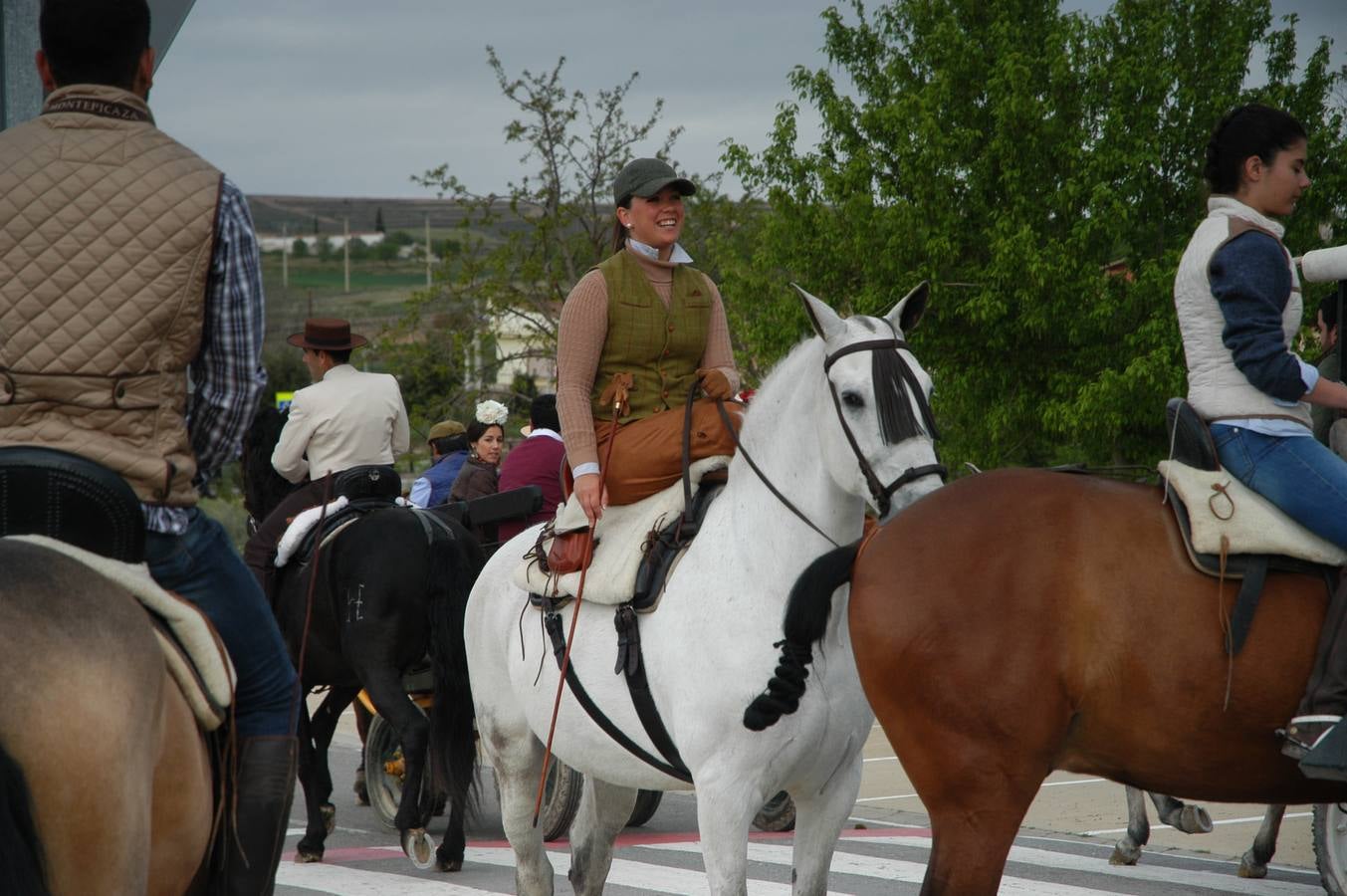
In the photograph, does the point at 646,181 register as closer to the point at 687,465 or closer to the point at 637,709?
the point at 687,465

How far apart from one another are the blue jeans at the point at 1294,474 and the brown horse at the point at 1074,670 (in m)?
0.18

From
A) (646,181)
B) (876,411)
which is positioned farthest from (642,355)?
(876,411)

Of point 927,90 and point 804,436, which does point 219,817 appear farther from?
point 927,90

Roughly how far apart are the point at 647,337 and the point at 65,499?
290 centimetres

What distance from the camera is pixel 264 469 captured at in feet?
33.6

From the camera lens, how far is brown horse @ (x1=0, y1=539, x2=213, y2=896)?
2.67 m

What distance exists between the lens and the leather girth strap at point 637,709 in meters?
5.34

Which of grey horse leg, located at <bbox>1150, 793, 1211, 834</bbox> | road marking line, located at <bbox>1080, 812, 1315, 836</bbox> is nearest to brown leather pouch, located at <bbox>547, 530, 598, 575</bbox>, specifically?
grey horse leg, located at <bbox>1150, 793, 1211, 834</bbox>

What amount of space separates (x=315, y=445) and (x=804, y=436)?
182 inches

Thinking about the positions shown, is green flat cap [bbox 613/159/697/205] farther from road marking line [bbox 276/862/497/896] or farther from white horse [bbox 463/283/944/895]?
road marking line [bbox 276/862/497/896]

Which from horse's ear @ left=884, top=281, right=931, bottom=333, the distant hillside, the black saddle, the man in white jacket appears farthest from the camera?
the distant hillside

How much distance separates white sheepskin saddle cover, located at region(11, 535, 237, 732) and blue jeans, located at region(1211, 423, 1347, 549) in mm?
2877

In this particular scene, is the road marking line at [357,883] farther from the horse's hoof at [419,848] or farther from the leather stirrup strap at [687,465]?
the leather stirrup strap at [687,465]

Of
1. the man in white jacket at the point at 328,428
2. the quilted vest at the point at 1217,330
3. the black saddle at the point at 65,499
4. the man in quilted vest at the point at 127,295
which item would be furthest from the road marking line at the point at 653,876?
the black saddle at the point at 65,499
